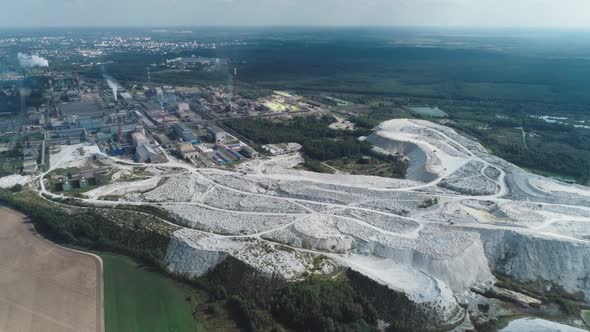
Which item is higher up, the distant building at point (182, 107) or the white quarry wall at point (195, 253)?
the distant building at point (182, 107)

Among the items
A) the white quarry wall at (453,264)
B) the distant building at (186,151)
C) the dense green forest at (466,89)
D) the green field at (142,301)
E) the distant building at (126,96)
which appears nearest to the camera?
the green field at (142,301)

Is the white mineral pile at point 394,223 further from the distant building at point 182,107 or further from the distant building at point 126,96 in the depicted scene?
the distant building at point 126,96

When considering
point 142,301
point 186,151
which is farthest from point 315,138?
point 142,301

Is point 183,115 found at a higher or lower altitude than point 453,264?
higher

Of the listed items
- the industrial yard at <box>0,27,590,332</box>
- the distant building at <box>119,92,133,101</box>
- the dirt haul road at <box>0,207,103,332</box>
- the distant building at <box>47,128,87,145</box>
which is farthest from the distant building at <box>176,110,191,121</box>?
the dirt haul road at <box>0,207,103,332</box>

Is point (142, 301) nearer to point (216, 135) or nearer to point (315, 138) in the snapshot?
point (216, 135)

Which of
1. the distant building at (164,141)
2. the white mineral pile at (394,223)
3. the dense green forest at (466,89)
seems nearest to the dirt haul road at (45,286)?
the white mineral pile at (394,223)
